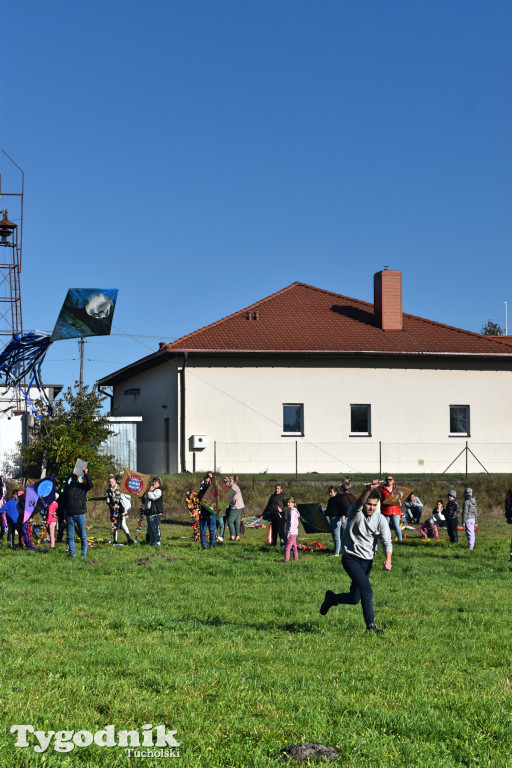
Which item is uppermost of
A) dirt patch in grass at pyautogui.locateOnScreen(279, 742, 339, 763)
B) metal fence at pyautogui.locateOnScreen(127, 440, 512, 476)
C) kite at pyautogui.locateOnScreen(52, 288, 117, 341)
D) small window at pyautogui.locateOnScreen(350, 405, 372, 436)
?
kite at pyautogui.locateOnScreen(52, 288, 117, 341)

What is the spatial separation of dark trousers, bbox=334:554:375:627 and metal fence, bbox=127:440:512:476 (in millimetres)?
22830

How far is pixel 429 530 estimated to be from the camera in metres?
25.8

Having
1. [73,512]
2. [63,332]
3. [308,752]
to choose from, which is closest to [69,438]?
[63,332]

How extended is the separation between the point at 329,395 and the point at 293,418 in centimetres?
176

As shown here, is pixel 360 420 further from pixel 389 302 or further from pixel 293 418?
pixel 389 302

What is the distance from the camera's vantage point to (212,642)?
9.51 m

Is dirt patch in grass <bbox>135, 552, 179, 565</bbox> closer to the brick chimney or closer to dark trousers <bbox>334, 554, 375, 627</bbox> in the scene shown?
dark trousers <bbox>334, 554, 375, 627</bbox>

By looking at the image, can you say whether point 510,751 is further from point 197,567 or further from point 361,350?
point 361,350

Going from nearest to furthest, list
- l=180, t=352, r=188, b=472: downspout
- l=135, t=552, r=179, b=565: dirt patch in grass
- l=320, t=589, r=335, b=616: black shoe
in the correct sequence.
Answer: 1. l=320, t=589, r=335, b=616: black shoe
2. l=135, t=552, r=179, b=565: dirt patch in grass
3. l=180, t=352, r=188, b=472: downspout

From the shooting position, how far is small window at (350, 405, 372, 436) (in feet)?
120

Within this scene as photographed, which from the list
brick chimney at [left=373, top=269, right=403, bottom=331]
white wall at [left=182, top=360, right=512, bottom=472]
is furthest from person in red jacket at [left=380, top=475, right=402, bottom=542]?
brick chimney at [left=373, top=269, right=403, bottom=331]

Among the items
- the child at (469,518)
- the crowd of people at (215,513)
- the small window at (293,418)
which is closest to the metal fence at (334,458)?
the small window at (293,418)

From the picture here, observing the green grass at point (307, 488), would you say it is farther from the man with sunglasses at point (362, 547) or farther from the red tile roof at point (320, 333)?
the man with sunglasses at point (362, 547)

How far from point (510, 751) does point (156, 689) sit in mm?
2919
